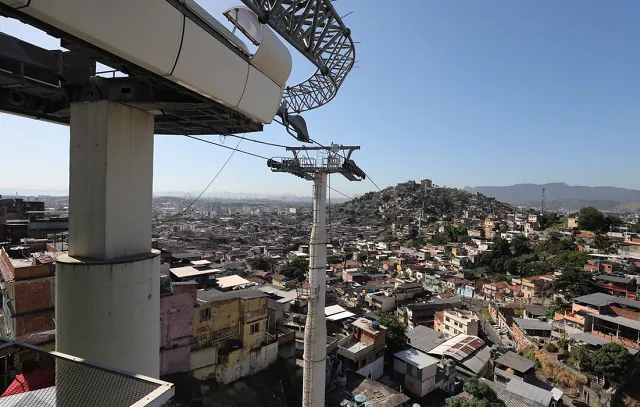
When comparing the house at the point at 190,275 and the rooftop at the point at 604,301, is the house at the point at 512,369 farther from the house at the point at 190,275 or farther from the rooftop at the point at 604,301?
the house at the point at 190,275

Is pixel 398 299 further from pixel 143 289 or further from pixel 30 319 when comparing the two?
pixel 143 289

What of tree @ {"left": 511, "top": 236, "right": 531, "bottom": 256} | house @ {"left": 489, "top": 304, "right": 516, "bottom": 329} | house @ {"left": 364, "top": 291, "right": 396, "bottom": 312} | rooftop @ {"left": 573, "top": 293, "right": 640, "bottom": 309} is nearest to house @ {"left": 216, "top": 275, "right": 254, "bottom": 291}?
house @ {"left": 364, "top": 291, "right": 396, "bottom": 312}

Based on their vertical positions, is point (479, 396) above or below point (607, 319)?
below

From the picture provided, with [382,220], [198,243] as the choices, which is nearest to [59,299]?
[198,243]

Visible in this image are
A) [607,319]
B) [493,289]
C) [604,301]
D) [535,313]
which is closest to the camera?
[607,319]

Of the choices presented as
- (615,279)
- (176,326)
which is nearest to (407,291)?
(615,279)

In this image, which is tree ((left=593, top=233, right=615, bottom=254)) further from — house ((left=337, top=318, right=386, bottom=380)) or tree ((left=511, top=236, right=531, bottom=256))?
house ((left=337, top=318, right=386, bottom=380))

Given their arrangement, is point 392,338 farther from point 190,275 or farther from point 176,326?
point 176,326
